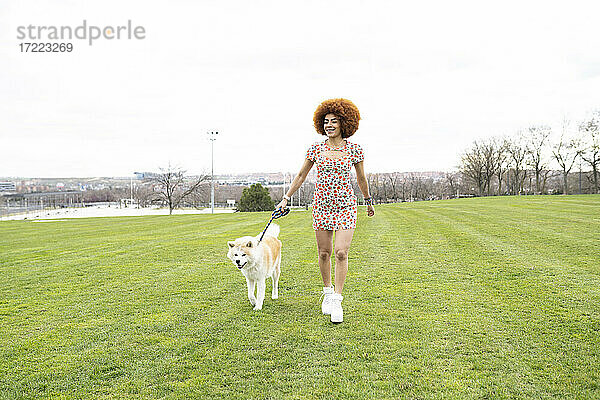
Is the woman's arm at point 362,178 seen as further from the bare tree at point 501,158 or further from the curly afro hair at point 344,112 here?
the bare tree at point 501,158

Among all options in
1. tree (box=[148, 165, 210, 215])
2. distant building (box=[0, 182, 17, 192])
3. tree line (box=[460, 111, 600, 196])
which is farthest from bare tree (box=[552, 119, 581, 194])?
distant building (box=[0, 182, 17, 192])

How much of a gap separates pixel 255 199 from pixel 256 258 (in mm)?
44386

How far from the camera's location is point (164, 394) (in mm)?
2916

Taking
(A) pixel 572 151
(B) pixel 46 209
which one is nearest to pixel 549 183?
(A) pixel 572 151

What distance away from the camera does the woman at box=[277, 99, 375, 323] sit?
4.66 metres

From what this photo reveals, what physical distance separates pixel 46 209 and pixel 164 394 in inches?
2762

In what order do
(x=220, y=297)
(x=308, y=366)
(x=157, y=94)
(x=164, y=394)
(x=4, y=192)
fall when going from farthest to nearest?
1. (x=4, y=192)
2. (x=157, y=94)
3. (x=220, y=297)
4. (x=308, y=366)
5. (x=164, y=394)

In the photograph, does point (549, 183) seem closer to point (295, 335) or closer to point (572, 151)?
point (572, 151)

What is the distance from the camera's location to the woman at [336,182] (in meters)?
Answer: 4.66

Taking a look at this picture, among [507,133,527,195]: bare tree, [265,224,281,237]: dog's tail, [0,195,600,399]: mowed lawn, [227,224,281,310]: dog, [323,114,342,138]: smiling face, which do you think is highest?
[507,133,527,195]: bare tree

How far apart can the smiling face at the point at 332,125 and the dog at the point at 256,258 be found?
1479 mm

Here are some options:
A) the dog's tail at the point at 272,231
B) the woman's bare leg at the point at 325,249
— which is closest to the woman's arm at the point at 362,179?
the woman's bare leg at the point at 325,249

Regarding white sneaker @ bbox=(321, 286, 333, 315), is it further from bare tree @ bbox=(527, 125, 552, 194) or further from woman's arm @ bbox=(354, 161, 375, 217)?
bare tree @ bbox=(527, 125, 552, 194)

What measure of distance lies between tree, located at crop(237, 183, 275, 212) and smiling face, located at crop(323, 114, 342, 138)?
44053mm
